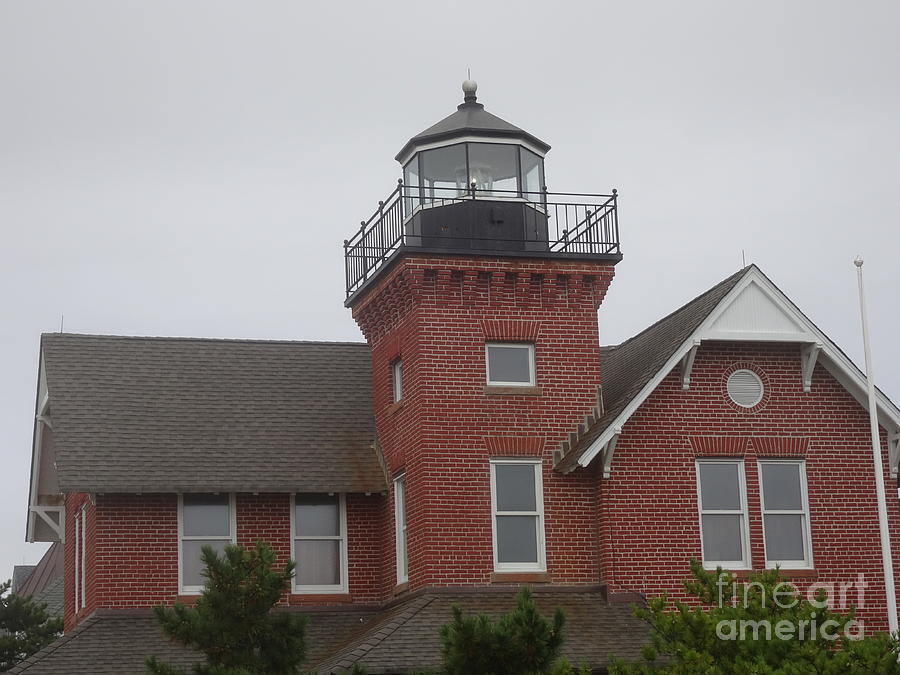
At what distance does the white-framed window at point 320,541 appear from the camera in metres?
28.9

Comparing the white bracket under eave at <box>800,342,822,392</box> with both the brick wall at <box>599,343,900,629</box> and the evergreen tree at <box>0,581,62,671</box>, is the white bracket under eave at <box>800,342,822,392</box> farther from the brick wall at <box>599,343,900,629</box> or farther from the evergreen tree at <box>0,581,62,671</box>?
the evergreen tree at <box>0,581,62,671</box>

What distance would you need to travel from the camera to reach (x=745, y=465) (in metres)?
27.4

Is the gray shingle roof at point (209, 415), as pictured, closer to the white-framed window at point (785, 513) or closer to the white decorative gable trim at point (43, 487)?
the white decorative gable trim at point (43, 487)

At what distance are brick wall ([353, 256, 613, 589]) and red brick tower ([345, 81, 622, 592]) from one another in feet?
0.07

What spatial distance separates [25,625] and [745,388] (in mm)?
16871

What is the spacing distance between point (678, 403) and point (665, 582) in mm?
2993

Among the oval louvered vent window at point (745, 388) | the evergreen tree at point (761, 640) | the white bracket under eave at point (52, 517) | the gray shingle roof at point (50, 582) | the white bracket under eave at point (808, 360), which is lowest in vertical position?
the evergreen tree at point (761, 640)

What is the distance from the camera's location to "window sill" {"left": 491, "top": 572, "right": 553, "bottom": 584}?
87.4 feet

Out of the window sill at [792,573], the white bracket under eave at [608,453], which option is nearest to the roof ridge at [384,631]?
the white bracket under eave at [608,453]

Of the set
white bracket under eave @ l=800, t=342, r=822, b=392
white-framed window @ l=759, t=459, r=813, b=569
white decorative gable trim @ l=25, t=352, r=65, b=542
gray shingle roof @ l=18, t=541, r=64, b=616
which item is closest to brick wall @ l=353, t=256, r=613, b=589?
white-framed window @ l=759, t=459, r=813, b=569

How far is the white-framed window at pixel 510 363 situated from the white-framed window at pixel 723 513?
3.28 m

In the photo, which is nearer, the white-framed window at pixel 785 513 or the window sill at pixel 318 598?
the white-framed window at pixel 785 513

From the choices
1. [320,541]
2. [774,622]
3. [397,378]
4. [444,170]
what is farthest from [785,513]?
[444,170]

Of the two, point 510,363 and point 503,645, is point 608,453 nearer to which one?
point 510,363
